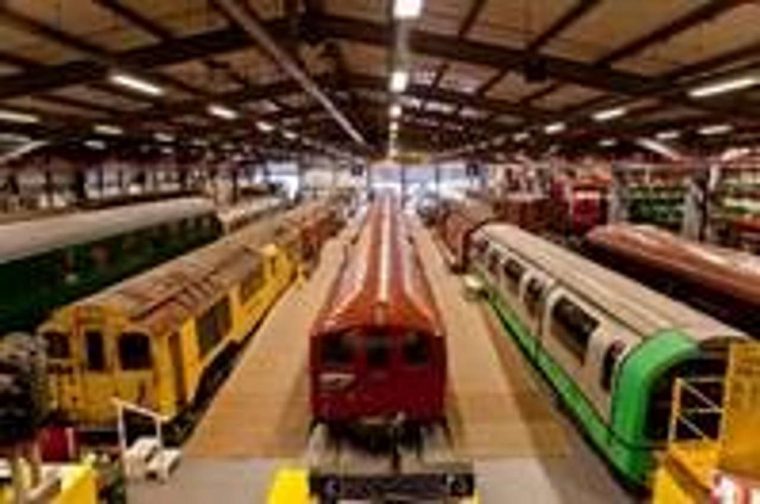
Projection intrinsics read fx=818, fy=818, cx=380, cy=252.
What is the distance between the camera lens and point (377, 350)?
1000cm

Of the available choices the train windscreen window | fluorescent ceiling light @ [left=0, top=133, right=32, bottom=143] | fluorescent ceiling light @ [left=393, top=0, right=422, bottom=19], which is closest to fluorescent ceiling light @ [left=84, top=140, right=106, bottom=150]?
fluorescent ceiling light @ [left=0, top=133, right=32, bottom=143]

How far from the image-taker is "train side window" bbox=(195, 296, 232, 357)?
13.1 metres

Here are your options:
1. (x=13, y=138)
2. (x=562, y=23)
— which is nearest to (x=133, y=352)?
(x=562, y=23)

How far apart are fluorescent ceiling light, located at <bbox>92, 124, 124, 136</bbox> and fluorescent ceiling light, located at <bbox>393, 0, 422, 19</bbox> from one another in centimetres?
1430

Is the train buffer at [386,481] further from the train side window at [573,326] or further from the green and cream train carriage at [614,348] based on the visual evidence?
the train side window at [573,326]

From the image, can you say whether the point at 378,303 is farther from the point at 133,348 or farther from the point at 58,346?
the point at 58,346

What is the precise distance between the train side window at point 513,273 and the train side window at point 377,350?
7086mm

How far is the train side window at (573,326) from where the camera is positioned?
11.2m

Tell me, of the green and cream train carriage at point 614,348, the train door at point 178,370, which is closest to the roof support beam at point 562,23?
the green and cream train carriage at point 614,348

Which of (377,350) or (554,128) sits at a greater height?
(554,128)

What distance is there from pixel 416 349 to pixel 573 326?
3.04 metres

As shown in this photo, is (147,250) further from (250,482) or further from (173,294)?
(250,482)

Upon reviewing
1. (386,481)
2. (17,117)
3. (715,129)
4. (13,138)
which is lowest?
(386,481)

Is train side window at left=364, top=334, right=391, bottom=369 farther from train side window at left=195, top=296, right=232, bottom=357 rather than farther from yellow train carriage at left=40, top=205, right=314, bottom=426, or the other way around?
train side window at left=195, top=296, right=232, bottom=357
